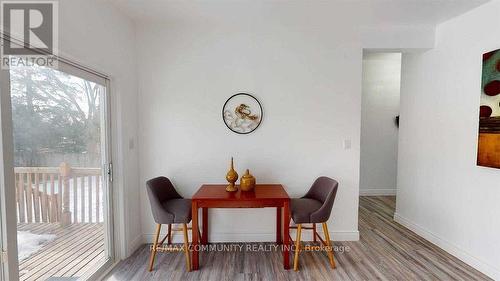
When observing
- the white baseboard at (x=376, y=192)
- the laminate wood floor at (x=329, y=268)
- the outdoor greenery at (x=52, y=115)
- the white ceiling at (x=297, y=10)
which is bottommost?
the laminate wood floor at (x=329, y=268)

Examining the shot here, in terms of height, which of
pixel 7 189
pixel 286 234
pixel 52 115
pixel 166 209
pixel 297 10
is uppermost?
pixel 297 10

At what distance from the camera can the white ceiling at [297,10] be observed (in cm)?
225

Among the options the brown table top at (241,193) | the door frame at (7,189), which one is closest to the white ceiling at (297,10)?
the door frame at (7,189)

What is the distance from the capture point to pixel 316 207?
2.37 meters

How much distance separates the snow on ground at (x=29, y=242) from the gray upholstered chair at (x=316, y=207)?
2.05 m

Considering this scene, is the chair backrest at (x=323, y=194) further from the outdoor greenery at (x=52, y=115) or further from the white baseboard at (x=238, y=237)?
the outdoor greenery at (x=52, y=115)

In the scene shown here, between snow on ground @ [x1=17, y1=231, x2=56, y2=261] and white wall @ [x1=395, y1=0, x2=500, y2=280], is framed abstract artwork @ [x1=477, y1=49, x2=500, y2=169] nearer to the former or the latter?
white wall @ [x1=395, y1=0, x2=500, y2=280]

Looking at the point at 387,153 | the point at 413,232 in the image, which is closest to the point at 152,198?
the point at 413,232

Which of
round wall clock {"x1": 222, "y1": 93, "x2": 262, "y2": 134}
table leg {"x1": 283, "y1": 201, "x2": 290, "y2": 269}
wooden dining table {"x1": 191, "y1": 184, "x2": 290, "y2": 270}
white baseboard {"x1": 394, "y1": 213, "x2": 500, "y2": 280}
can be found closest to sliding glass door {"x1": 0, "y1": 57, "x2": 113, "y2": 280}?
wooden dining table {"x1": 191, "y1": 184, "x2": 290, "y2": 270}

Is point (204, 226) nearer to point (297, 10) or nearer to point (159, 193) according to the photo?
point (159, 193)

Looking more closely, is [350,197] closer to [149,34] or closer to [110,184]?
[110,184]

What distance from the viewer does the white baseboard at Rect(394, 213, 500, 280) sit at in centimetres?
215

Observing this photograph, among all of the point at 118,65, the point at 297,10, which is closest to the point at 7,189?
the point at 118,65

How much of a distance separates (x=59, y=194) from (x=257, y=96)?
2134 mm
